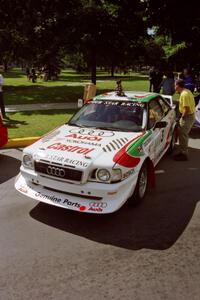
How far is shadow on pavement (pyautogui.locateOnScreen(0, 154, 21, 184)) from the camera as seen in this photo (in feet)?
21.0

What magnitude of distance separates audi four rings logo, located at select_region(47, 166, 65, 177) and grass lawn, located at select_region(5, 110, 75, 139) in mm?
4609

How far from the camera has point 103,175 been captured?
14.5 ft

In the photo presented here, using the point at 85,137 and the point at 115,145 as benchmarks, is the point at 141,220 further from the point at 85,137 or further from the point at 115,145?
the point at 85,137

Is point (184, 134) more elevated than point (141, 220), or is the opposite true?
point (184, 134)

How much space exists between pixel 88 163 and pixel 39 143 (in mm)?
→ 1131

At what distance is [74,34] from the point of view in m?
18.2

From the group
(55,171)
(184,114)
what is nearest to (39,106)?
(184,114)

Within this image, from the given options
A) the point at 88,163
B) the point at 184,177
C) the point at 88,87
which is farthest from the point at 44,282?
the point at 88,87

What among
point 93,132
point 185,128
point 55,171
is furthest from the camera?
point 185,128

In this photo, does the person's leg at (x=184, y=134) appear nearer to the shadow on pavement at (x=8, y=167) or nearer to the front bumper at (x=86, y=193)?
the front bumper at (x=86, y=193)

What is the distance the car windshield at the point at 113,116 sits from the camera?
5.74m

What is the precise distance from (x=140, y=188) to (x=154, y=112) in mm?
1799

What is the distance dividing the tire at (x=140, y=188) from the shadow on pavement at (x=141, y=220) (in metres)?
0.11

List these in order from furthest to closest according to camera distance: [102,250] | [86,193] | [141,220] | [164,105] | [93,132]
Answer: [164,105], [93,132], [141,220], [86,193], [102,250]
